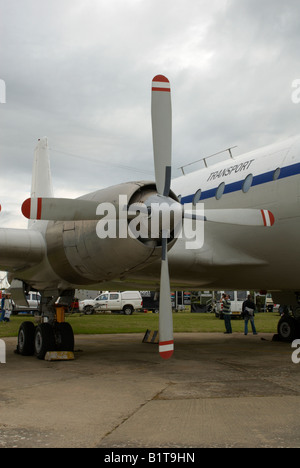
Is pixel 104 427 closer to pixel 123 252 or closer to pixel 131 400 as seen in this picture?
pixel 131 400

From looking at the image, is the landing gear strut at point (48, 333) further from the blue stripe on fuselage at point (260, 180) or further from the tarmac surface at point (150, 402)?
the blue stripe on fuselage at point (260, 180)

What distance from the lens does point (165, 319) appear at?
812 cm

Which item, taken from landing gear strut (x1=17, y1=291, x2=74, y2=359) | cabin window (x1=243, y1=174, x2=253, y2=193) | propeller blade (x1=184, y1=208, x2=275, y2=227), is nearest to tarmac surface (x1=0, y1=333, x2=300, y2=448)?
landing gear strut (x1=17, y1=291, x2=74, y2=359)

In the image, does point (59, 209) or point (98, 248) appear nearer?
point (59, 209)

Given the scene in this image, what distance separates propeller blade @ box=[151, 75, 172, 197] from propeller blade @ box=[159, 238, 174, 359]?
1.61 m

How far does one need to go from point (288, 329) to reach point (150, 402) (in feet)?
32.1

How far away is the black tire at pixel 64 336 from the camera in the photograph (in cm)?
1062

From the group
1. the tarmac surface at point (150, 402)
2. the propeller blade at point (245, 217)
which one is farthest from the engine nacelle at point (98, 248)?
the tarmac surface at point (150, 402)

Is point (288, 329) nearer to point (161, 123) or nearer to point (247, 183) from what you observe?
point (247, 183)

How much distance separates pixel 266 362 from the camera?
10.4 metres

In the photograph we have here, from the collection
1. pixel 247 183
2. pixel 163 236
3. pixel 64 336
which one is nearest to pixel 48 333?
pixel 64 336

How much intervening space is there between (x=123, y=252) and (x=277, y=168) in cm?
408

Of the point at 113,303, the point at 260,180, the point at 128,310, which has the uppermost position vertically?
the point at 260,180
